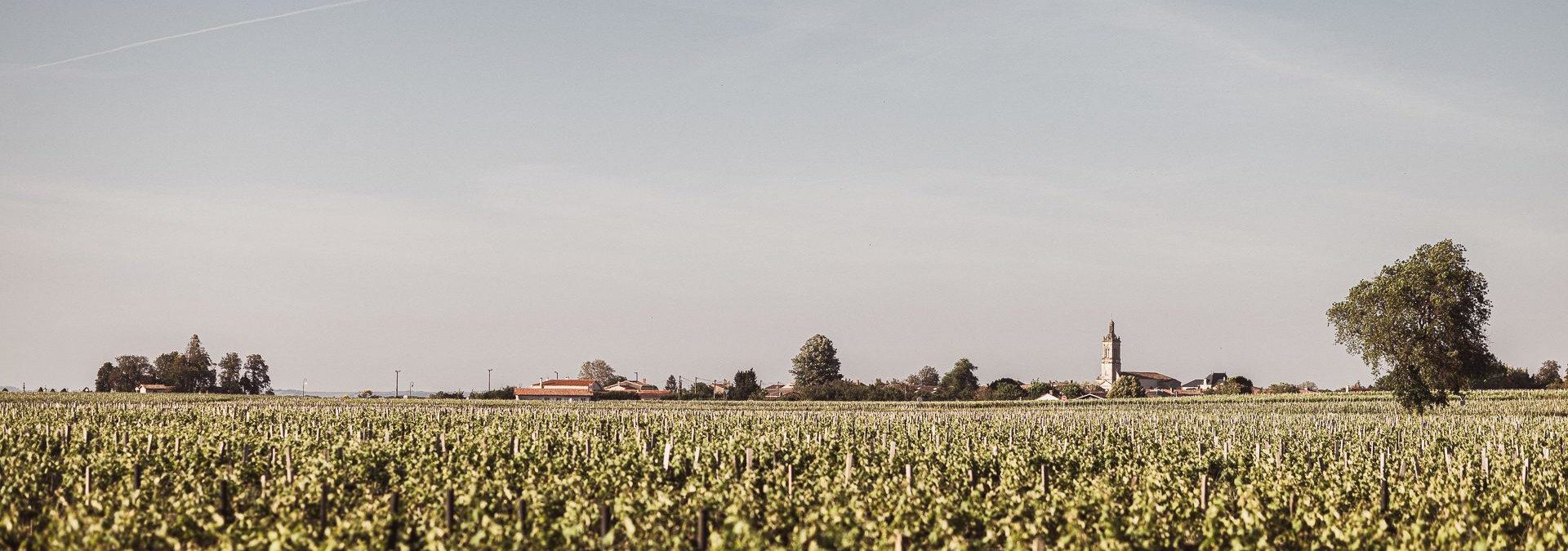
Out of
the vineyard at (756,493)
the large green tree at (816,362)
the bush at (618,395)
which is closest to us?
the vineyard at (756,493)

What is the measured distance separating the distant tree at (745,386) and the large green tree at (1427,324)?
63643 mm

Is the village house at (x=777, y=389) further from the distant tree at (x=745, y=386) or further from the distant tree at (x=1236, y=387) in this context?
the distant tree at (x=1236, y=387)

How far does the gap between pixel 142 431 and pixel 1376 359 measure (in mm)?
44247

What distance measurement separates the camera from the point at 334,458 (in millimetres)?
22500

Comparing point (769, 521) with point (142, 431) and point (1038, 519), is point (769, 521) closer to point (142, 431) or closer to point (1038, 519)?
point (1038, 519)

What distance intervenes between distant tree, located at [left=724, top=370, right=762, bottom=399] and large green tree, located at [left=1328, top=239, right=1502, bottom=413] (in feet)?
209

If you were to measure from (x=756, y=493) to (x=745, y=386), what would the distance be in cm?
9188

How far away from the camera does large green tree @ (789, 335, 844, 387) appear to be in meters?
134

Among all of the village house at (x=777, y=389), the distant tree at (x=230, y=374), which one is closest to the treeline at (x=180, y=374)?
the distant tree at (x=230, y=374)

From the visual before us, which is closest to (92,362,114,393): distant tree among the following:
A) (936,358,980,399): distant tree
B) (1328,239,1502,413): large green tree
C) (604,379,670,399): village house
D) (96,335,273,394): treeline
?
(96,335,273,394): treeline

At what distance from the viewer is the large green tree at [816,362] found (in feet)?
439

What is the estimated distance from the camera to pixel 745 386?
108 meters

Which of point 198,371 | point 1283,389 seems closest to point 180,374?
point 198,371

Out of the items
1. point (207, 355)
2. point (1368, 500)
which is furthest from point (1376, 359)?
point (207, 355)
